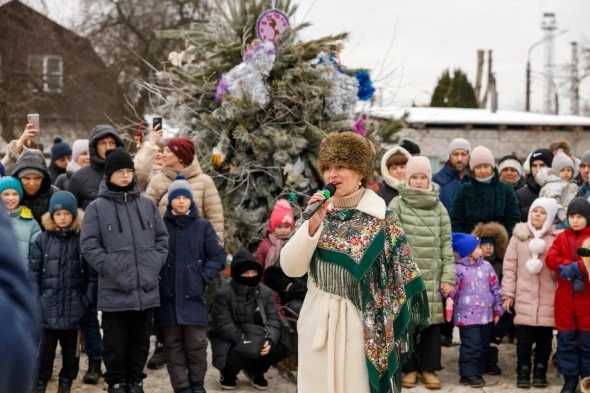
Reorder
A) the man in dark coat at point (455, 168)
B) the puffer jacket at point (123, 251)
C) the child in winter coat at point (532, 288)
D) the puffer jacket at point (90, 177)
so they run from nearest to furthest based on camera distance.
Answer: the puffer jacket at point (123, 251)
the child in winter coat at point (532, 288)
the puffer jacket at point (90, 177)
the man in dark coat at point (455, 168)

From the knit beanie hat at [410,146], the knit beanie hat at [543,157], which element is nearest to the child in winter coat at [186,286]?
the knit beanie hat at [410,146]

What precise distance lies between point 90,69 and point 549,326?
2571cm

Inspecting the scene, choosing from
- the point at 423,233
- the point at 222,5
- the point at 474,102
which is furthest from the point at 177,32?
the point at 474,102

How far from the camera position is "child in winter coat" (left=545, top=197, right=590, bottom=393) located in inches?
252

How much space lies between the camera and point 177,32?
24.2ft

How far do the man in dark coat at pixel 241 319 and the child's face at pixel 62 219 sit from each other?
1.28 metres

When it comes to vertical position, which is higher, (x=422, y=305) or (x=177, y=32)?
(x=177, y=32)

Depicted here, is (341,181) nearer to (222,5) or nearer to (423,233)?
(423,233)

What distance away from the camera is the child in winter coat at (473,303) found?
6.87 m

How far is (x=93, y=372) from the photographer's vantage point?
266 inches

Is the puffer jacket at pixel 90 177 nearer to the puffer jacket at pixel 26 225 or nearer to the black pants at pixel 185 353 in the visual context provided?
the puffer jacket at pixel 26 225

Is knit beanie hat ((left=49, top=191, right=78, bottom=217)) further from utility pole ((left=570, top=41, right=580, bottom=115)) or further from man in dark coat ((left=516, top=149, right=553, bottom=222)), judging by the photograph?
utility pole ((left=570, top=41, right=580, bottom=115))

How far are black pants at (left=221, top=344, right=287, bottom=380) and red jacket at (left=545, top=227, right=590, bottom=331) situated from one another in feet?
7.16

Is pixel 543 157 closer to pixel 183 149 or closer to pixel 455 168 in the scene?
pixel 455 168
